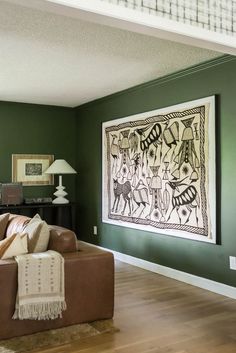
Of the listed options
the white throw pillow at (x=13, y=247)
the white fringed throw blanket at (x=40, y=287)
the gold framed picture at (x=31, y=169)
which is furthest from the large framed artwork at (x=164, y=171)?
the white throw pillow at (x=13, y=247)

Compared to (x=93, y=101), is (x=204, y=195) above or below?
below

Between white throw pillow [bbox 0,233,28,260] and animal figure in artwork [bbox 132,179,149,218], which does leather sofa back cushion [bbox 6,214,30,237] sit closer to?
white throw pillow [bbox 0,233,28,260]

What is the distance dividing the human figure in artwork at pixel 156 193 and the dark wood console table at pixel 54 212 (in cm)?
177

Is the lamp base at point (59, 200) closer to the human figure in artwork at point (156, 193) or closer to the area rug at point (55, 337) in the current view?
the human figure in artwork at point (156, 193)

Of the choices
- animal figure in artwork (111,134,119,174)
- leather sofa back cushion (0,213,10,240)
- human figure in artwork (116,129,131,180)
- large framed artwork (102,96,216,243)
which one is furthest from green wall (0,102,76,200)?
leather sofa back cushion (0,213,10,240)

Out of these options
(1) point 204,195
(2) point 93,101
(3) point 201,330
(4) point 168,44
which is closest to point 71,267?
(3) point 201,330

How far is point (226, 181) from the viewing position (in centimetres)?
399

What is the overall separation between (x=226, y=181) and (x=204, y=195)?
314mm

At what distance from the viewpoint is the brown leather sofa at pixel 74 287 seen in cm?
290

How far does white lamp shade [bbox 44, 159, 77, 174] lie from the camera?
619 cm

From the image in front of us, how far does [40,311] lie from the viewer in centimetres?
292

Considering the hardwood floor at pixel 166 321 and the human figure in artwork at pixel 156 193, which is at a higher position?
the human figure in artwork at pixel 156 193

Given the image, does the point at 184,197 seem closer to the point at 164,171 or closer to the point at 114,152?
the point at 164,171

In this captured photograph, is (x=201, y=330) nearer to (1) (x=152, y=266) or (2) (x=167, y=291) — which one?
(2) (x=167, y=291)
